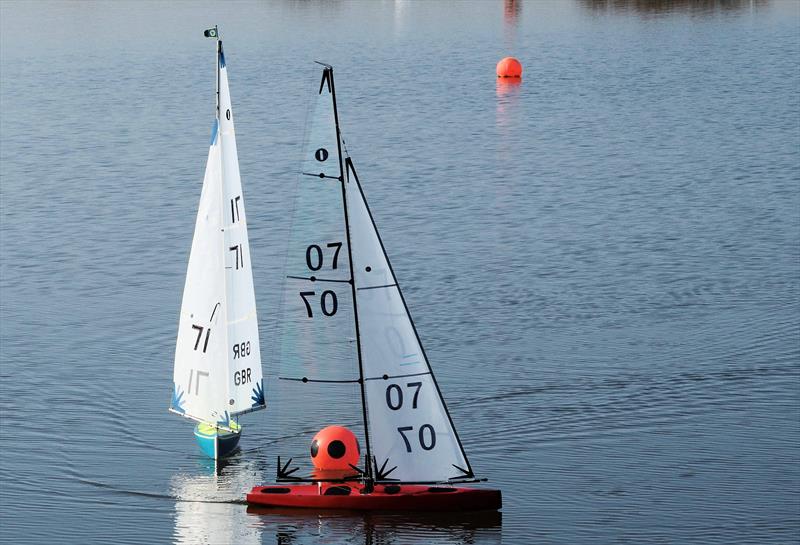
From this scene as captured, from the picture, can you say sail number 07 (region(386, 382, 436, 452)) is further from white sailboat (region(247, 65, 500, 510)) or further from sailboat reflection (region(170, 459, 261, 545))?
sailboat reflection (region(170, 459, 261, 545))

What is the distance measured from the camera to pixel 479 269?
50.3 meters

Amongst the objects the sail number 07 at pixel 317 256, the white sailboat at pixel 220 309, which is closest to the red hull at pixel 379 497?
the white sailboat at pixel 220 309

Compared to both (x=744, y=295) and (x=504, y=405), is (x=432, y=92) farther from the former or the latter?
(x=504, y=405)

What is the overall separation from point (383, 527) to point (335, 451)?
1789 mm

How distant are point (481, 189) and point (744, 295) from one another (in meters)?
19.0

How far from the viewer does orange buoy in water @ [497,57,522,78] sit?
313ft

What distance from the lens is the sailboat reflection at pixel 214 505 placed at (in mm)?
28594

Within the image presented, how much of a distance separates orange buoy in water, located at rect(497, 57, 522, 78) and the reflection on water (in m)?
41.8

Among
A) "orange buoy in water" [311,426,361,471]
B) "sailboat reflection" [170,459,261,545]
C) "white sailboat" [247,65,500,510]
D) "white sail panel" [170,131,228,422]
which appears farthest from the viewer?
"white sail panel" [170,131,228,422]

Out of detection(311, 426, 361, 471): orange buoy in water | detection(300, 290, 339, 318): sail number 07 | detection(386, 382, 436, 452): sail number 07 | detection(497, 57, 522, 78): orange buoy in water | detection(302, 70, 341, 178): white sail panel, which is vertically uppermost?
detection(497, 57, 522, 78): orange buoy in water

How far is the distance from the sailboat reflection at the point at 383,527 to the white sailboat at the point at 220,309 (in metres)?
3.16

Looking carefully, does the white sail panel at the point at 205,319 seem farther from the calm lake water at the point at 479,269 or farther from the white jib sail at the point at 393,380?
the white jib sail at the point at 393,380

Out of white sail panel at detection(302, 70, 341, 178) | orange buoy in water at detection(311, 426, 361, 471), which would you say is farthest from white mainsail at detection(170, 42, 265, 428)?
white sail panel at detection(302, 70, 341, 178)

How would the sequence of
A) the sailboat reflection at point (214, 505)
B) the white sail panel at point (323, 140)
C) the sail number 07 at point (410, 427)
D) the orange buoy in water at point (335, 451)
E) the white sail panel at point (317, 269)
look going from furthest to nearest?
the orange buoy in water at point (335, 451)
the sailboat reflection at point (214, 505)
the sail number 07 at point (410, 427)
the white sail panel at point (317, 269)
the white sail panel at point (323, 140)
